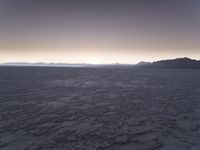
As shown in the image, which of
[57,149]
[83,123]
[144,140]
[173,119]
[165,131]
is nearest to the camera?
[57,149]

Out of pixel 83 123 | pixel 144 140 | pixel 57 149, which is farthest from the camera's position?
pixel 83 123

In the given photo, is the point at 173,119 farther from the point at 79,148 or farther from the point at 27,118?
the point at 27,118

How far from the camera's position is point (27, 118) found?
8.40 m

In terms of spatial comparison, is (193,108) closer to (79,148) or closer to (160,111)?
(160,111)

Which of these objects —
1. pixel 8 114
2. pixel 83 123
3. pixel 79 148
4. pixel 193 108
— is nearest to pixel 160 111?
pixel 193 108

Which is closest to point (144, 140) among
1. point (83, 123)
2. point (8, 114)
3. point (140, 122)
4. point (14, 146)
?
point (140, 122)

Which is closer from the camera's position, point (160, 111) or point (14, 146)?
point (14, 146)

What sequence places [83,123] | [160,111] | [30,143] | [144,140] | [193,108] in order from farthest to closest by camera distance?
1. [193,108]
2. [160,111]
3. [83,123]
4. [144,140]
5. [30,143]

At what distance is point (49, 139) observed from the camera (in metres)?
6.12

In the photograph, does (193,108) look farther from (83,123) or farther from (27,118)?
(27,118)

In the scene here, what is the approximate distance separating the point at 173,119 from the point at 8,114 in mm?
8167

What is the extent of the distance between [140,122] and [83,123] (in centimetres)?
261

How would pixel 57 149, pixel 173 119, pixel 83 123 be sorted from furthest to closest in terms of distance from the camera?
pixel 173 119 → pixel 83 123 → pixel 57 149

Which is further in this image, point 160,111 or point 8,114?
point 160,111
